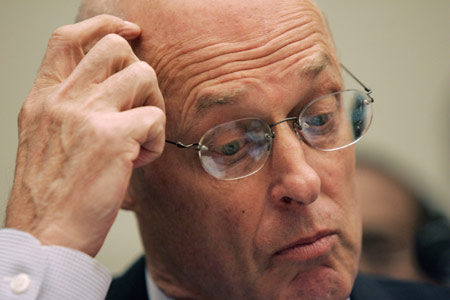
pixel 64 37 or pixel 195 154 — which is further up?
pixel 64 37

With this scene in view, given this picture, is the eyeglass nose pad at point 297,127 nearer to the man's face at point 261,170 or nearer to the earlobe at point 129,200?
the man's face at point 261,170

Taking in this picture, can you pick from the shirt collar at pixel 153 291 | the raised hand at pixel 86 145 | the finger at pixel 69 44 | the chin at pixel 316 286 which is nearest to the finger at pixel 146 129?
the raised hand at pixel 86 145

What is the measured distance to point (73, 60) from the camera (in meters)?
1.73

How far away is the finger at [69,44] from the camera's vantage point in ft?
5.60

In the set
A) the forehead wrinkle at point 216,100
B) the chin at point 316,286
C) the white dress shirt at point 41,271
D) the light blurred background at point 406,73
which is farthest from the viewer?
the light blurred background at point 406,73

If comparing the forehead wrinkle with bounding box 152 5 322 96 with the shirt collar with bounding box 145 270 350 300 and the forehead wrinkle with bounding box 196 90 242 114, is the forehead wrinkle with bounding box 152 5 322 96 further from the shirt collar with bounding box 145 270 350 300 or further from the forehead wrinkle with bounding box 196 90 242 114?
the shirt collar with bounding box 145 270 350 300

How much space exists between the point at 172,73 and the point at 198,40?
0.43 ft

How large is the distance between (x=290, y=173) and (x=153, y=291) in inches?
34.1

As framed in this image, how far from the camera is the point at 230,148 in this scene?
174 centimetres

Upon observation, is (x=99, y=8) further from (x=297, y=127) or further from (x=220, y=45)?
(x=297, y=127)

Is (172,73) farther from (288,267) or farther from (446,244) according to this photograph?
(446,244)

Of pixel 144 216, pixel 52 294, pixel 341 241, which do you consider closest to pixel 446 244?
pixel 341 241

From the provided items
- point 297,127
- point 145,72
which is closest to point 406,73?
point 297,127

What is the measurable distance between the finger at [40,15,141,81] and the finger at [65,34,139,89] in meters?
0.10
